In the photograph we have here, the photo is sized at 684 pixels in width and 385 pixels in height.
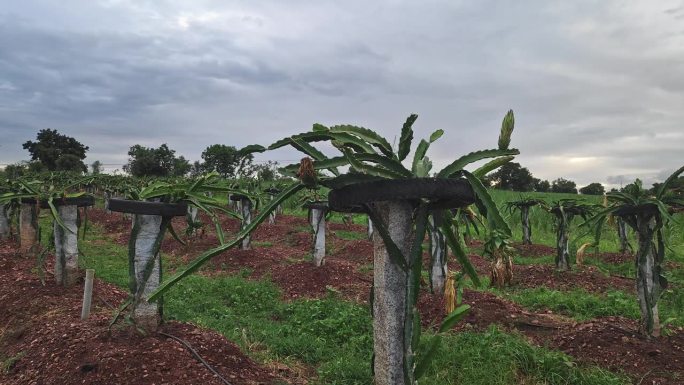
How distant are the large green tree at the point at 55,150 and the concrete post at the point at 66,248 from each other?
48.0 meters

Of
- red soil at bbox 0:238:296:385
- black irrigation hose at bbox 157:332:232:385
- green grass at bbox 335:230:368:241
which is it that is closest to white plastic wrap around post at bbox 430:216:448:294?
Answer: red soil at bbox 0:238:296:385

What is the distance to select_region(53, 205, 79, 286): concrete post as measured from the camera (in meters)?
5.58

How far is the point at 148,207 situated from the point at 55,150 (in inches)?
2216

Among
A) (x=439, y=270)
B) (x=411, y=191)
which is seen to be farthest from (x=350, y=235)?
(x=411, y=191)

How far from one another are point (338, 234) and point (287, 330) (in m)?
9.72

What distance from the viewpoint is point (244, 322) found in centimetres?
580

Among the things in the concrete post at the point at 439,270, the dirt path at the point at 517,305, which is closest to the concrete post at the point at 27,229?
the dirt path at the point at 517,305

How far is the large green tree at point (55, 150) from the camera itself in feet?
157

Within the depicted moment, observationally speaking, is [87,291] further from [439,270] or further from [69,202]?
[439,270]

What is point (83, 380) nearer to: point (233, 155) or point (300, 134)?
point (233, 155)

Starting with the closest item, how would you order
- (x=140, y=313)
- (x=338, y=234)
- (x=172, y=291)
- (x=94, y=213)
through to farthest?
1. (x=140, y=313)
2. (x=172, y=291)
3. (x=338, y=234)
4. (x=94, y=213)

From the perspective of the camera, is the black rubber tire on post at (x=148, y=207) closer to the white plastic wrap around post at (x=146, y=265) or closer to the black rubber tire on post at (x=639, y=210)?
the white plastic wrap around post at (x=146, y=265)

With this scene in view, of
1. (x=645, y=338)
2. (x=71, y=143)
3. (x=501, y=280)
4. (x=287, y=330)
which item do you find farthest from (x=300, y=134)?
(x=71, y=143)

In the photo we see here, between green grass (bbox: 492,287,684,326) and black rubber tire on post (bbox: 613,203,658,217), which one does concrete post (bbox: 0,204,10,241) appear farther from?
black rubber tire on post (bbox: 613,203,658,217)
